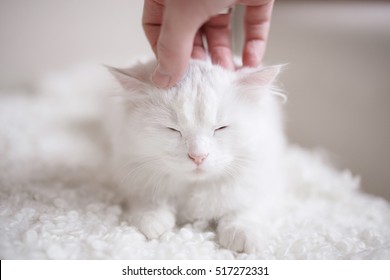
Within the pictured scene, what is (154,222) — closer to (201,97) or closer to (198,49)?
(201,97)

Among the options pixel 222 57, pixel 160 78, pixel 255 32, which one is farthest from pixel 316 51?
pixel 160 78

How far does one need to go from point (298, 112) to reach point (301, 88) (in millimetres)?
122

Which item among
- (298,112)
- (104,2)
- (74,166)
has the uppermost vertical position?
(104,2)

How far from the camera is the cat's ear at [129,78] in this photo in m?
Result: 1.05

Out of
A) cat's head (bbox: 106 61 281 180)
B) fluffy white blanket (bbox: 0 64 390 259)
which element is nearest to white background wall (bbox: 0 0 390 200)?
fluffy white blanket (bbox: 0 64 390 259)

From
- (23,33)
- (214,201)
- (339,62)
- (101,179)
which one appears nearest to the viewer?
(214,201)

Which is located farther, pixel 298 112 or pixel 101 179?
pixel 298 112

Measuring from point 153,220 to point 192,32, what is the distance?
0.54 m

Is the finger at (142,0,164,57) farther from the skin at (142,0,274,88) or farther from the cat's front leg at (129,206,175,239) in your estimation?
the cat's front leg at (129,206,175,239)

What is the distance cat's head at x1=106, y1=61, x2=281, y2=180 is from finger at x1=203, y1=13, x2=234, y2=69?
170mm

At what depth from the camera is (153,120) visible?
104 centimetres

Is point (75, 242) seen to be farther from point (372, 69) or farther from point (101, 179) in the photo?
point (372, 69)
